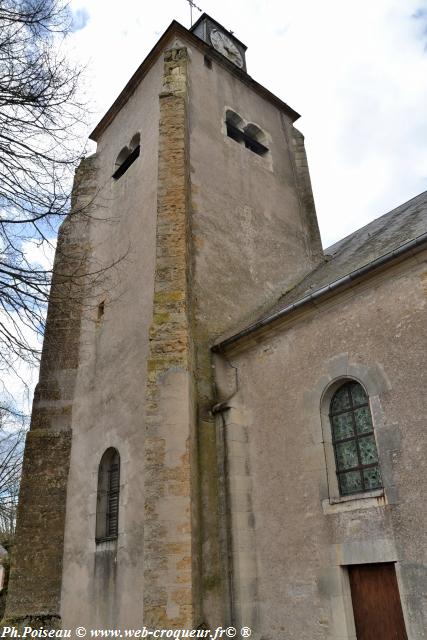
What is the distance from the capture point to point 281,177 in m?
12.8

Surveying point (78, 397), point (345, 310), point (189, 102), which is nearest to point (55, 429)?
point (78, 397)

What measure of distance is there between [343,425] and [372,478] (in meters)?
0.83

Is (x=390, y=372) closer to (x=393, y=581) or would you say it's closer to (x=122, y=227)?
(x=393, y=581)

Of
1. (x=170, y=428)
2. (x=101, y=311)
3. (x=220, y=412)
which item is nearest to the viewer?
(x=170, y=428)

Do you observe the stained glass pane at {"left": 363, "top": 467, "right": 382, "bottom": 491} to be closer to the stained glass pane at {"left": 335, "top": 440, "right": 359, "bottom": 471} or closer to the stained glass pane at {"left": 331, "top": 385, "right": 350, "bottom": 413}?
the stained glass pane at {"left": 335, "top": 440, "right": 359, "bottom": 471}

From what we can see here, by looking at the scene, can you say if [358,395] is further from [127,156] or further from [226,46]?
[226,46]

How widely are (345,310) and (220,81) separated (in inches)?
316

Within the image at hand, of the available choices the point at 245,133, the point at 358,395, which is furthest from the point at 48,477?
the point at 245,133

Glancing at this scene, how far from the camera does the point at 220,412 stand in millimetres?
8203

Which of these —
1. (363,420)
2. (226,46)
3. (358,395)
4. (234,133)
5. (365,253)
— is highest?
(226,46)

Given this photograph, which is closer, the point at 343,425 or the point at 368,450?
the point at 368,450

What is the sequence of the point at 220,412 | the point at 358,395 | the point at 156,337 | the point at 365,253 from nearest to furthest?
1. the point at 358,395
2. the point at 156,337
3. the point at 220,412
4. the point at 365,253

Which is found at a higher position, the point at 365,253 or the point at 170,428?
the point at 365,253

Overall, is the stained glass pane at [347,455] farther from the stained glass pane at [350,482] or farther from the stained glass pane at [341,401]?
the stained glass pane at [341,401]
